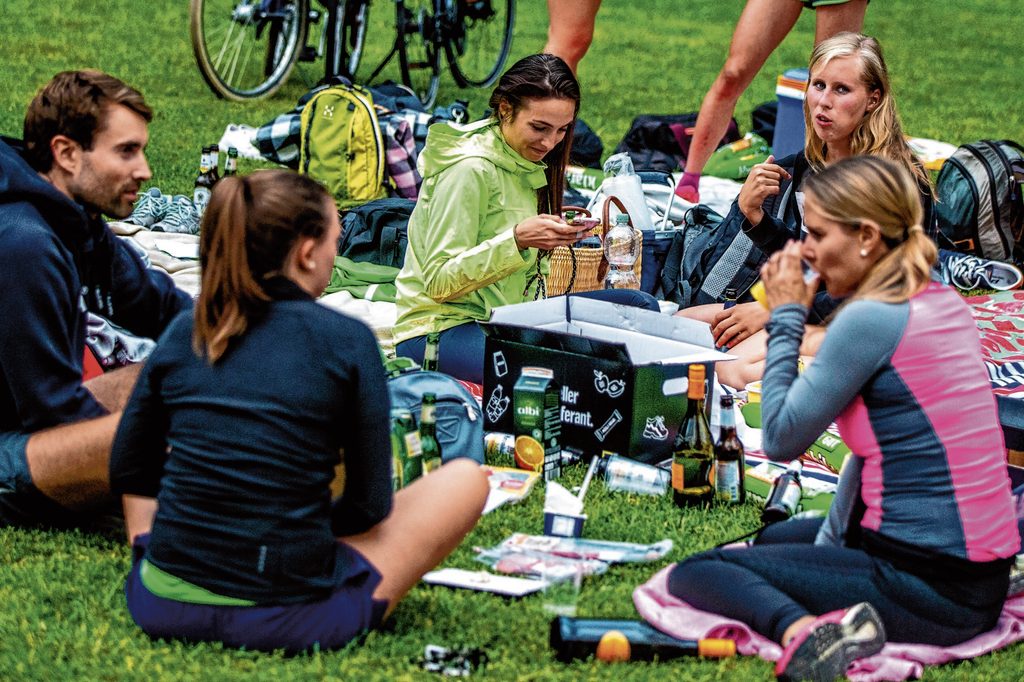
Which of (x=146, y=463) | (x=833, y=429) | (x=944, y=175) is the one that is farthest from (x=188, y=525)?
(x=944, y=175)

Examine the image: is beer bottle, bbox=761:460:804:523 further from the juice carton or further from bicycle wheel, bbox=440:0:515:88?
bicycle wheel, bbox=440:0:515:88

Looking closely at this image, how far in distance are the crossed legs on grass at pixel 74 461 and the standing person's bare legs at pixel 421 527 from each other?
0.74m

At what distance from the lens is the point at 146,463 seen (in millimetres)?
2943

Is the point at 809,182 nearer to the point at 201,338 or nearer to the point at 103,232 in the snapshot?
the point at 201,338

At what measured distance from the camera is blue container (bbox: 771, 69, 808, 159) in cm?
722

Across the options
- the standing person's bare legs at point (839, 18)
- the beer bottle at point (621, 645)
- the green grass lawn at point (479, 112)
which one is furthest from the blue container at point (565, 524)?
the standing person's bare legs at point (839, 18)

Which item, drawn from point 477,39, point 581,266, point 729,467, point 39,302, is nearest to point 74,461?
point 39,302

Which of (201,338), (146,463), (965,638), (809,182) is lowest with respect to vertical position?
(965,638)

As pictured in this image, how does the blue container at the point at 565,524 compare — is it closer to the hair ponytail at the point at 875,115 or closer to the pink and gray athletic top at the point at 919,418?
the pink and gray athletic top at the point at 919,418

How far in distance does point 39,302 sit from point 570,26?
13.3 feet

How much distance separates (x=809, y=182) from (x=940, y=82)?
10.1m

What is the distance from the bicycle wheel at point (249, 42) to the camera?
8.88 metres

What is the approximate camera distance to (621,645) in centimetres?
300

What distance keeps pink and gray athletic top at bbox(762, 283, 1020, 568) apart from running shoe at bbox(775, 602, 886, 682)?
20cm
